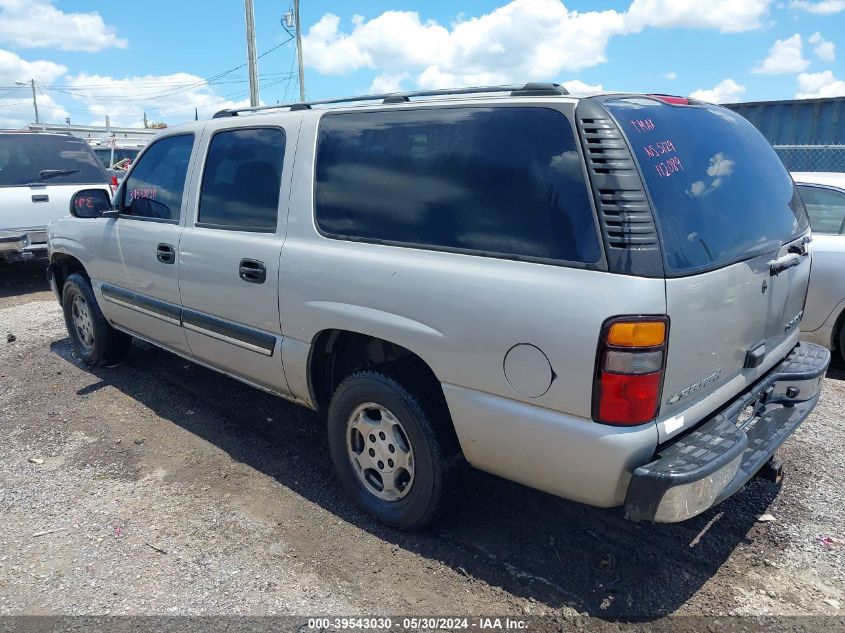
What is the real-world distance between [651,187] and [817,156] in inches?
424

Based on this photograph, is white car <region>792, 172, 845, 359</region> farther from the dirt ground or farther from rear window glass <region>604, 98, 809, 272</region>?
rear window glass <region>604, 98, 809, 272</region>

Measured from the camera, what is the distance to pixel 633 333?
226 cm

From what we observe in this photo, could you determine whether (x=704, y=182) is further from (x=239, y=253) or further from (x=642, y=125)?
(x=239, y=253)

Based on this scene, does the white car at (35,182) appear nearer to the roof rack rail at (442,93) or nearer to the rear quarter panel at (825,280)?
the roof rack rail at (442,93)

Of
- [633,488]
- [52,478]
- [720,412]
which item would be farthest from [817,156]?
[52,478]

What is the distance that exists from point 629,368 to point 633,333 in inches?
4.9

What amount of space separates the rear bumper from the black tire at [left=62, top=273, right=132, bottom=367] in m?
4.39

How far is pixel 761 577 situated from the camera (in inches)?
111

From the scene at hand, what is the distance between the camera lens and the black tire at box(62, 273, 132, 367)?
5199 mm

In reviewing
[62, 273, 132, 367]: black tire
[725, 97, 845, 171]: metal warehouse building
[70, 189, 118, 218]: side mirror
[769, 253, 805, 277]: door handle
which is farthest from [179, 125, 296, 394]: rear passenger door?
[725, 97, 845, 171]: metal warehouse building

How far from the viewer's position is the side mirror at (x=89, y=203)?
484 centimetres

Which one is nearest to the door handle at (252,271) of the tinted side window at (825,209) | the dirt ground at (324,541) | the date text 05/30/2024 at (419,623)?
the dirt ground at (324,541)

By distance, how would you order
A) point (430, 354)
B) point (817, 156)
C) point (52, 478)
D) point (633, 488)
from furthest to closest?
1. point (817, 156)
2. point (52, 478)
3. point (430, 354)
4. point (633, 488)

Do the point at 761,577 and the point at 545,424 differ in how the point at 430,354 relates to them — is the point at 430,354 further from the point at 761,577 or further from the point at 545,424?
the point at 761,577
